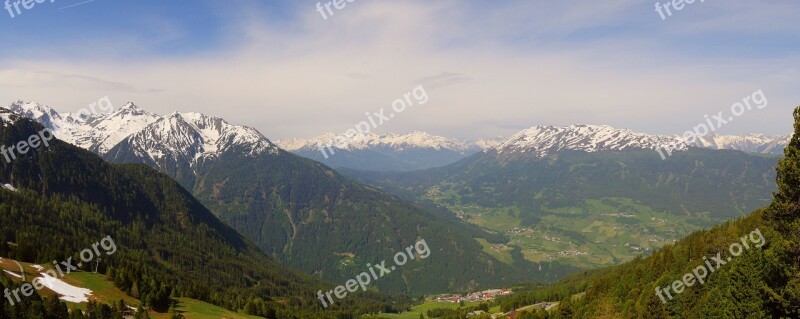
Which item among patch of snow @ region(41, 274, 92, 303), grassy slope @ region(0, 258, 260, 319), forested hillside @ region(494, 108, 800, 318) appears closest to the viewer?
forested hillside @ region(494, 108, 800, 318)

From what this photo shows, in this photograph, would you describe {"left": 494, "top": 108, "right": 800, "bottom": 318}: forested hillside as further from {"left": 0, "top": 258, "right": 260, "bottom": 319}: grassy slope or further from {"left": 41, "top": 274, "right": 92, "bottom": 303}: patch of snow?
{"left": 41, "top": 274, "right": 92, "bottom": 303}: patch of snow

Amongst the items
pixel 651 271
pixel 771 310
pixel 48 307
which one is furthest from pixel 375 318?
pixel 771 310

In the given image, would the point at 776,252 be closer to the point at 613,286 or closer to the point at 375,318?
the point at 613,286

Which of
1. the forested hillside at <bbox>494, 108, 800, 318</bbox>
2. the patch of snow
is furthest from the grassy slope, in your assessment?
the forested hillside at <bbox>494, 108, 800, 318</bbox>

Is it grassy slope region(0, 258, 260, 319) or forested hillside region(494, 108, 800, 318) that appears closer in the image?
forested hillside region(494, 108, 800, 318)

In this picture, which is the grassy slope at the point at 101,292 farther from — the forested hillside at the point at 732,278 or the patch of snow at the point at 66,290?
the forested hillside at the point at 732,278

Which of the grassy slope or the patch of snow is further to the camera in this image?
the grassy slope

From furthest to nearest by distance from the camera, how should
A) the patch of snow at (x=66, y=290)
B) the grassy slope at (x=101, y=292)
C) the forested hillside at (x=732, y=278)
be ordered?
1. the grassy slope at (x=101, y=292)
2. the patch of snow at (x=66, y=290)
3. the forested hillside at (x=732, y=278)

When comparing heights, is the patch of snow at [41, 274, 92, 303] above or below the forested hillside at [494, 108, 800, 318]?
above

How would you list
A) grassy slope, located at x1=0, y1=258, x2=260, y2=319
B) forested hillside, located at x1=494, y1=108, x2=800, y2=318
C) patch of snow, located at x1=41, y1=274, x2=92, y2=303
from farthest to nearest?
grassy slope, located at x1=0, y1=258, x2=260, y2=319, patch of snow, located at x1=41, y1=274, x2=92, y2=303, forested hillside, located at x1=494, y1=108, x2=800, y2=318

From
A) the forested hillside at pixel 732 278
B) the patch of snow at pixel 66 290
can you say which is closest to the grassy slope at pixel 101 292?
the patch of snow at pixel 66 290
